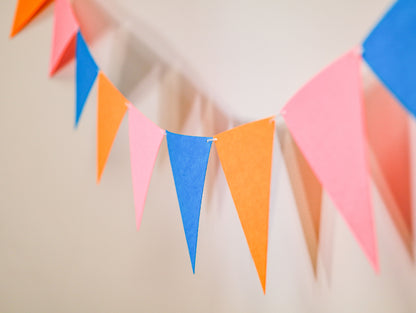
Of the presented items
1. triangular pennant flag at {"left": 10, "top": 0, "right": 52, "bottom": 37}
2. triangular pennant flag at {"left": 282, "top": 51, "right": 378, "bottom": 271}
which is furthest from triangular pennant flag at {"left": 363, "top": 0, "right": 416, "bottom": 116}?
triangular pennant flag at {"left": 10, "top": 0, "right": 52, "bottom": 37}

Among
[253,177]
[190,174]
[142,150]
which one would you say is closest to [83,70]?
[142,150]

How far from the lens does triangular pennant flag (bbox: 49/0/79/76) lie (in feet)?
3.05

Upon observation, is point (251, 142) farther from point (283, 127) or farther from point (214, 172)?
point (214, 172)

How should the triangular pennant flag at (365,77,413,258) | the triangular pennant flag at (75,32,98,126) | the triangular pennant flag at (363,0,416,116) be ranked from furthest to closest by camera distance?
the triangular pennant flag at (75,32,98,126) < the triangular pennant flag at (365,77,413,258) < the triangular pennant flag at (363,0,416,116)

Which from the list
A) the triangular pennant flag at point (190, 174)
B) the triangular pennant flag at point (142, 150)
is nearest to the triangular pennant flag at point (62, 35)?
the triangular pennant flag at point (142, 150)

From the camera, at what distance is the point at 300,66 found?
0.78m

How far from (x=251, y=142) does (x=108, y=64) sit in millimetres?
624

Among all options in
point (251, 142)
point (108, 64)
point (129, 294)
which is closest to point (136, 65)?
point (108, 64)

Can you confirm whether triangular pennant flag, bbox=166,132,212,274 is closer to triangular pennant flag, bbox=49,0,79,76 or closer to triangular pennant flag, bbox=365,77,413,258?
triangular pennant flag, bbox=365,77,413,258

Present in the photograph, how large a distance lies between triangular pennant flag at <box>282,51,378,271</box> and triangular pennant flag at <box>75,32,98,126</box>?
1.91 feet

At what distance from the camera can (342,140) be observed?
0.48 metres

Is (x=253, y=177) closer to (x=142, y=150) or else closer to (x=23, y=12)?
(x=142, y=150)

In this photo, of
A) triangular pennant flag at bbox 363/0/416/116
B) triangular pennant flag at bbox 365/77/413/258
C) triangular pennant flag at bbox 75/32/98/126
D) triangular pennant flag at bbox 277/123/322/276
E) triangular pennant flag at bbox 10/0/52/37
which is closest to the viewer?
triangular pennant flag at bbox 363/0/416/116

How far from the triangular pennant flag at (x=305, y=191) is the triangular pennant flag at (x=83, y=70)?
52cm
